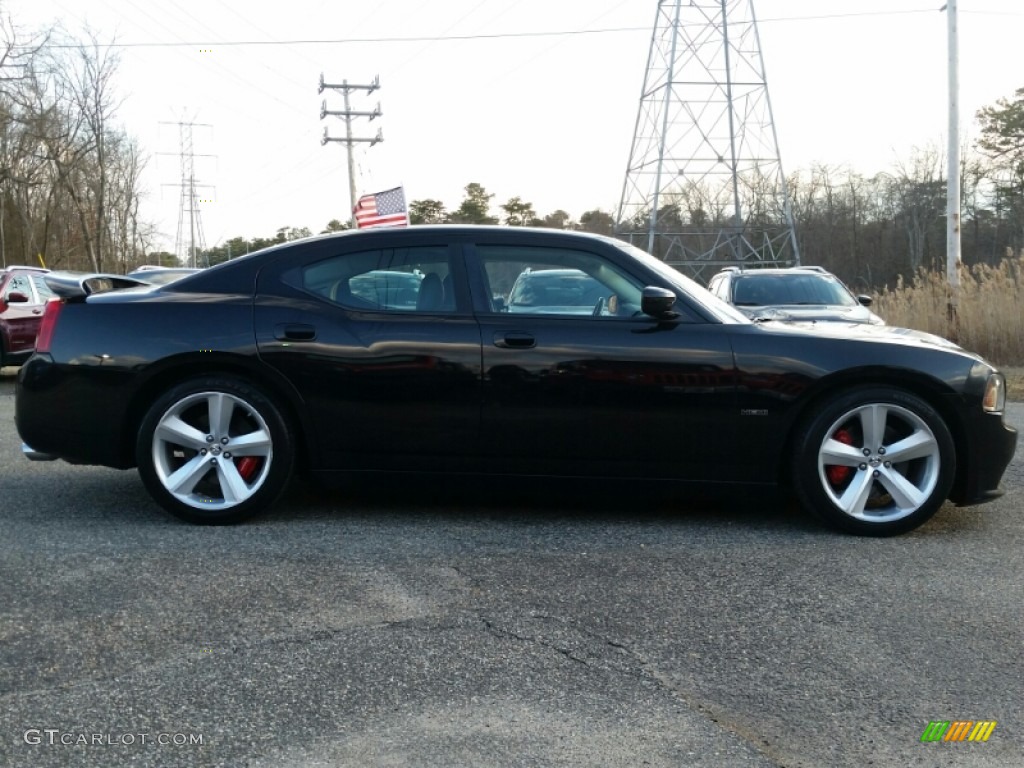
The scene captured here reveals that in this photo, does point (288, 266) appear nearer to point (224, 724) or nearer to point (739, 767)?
point (224, 724)

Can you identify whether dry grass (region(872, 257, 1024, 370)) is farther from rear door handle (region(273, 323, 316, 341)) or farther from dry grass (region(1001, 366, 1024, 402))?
rear door handle (region(273, 323, 316, 341))

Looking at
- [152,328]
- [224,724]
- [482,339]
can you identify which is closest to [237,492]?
[152,328]

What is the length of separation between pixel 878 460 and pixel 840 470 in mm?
184

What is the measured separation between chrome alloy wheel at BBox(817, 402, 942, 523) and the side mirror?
0.97 meters

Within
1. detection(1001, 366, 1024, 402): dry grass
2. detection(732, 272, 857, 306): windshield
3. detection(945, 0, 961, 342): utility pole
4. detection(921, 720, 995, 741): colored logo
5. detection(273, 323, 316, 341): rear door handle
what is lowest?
detection(921, 720, 995, 741): colored logo

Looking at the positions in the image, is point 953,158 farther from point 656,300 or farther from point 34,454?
point 34,454

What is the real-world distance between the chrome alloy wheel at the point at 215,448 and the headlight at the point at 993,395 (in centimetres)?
343

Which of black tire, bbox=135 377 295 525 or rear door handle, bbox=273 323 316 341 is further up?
rear door handle, bbox=273 323 316 341

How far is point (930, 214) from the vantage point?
175 feet

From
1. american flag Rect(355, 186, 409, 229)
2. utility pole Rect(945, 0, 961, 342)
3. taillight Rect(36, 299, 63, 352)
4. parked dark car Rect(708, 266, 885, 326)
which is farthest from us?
american flag Rect(355, 186, 409, 229)

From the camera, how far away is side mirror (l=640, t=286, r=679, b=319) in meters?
4.99

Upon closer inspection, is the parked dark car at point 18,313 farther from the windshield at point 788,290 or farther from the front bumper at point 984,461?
the front bumper at point 984,461

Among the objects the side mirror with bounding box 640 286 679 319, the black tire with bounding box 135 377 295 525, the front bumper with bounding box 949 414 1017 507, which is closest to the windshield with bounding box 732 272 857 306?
the front bumper with bounding box 949 414 1017 507

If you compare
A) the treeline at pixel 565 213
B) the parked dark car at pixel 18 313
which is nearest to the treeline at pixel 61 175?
the treeline at pixel 565 213
